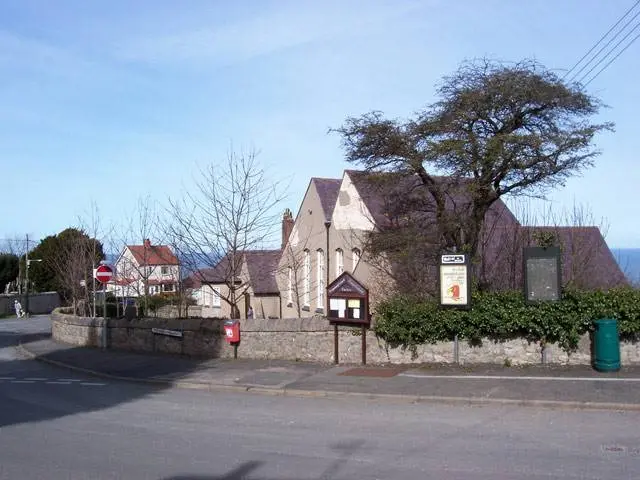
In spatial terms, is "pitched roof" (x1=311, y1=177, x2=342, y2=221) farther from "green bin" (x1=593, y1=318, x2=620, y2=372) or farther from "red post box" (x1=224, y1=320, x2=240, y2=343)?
"green bin" (x1=593, y1=318, x2=620, y2=372)

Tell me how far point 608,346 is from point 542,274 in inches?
84.9

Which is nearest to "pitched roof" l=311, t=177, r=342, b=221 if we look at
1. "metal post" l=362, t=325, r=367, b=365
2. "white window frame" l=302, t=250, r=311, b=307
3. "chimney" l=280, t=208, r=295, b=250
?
"white window frame" l=302, t=250, r=311, b=307

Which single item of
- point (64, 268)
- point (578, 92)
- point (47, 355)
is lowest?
point (47, 355)

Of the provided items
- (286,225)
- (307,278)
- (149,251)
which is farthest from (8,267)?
(307,278)

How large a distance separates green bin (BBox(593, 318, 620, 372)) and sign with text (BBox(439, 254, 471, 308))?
3.02 meters

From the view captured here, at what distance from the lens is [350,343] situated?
1791 centimetres

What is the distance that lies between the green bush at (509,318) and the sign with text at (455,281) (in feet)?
0.77

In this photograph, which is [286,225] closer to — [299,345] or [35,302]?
[299,345]

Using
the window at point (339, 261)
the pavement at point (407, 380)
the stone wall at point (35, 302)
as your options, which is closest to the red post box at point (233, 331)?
the pavement at point (407, 380)

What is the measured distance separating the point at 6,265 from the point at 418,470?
78.4m

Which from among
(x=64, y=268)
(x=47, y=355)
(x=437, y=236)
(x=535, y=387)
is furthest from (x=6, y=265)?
(x=535, y=387)

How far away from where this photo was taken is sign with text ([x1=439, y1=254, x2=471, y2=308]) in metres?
16.7

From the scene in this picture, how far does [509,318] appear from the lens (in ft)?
53.2

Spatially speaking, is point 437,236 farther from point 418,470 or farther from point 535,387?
point 418,470
